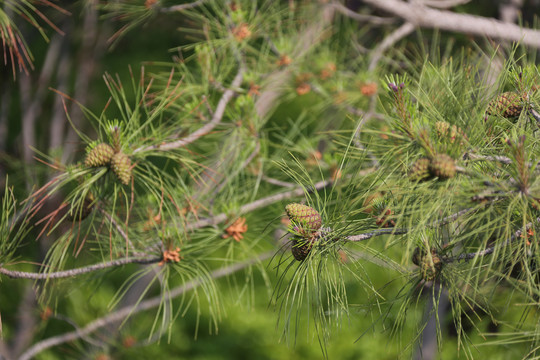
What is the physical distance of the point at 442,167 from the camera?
0.48 metres

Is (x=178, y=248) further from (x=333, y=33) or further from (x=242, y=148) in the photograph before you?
(x=333, y=33)

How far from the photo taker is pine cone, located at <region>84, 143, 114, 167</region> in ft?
2.25

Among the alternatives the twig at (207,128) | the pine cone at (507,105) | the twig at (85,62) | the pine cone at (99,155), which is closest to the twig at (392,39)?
the twig at (207,128)

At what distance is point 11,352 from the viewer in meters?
1.54

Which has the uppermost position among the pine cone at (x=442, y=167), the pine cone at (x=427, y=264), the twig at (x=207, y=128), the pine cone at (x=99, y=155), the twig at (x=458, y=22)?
the pine cone at (x=442, y=167)

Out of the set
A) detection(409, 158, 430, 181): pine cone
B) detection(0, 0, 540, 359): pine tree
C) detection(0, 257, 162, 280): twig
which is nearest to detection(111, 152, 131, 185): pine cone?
Result: detection(0, 0, 540, 359): pine tree

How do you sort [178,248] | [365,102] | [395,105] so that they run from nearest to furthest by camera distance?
1. [395,105]
2. [178,248]
3. [365,102]

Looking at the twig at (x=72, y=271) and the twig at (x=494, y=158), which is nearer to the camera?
the twig at (x=494, y=158)

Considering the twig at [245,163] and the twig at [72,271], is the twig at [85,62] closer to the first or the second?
the twig at [245,163]

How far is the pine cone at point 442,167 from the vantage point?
0.48 m

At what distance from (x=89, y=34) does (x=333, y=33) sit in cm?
109

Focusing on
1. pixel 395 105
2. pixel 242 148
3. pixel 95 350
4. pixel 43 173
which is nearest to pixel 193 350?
pixel 95 350

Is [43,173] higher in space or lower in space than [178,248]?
lower

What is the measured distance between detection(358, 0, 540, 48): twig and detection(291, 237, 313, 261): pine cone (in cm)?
64
